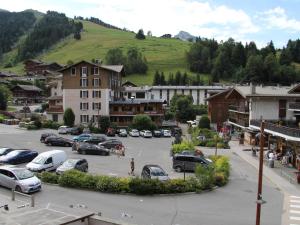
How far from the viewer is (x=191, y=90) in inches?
5433

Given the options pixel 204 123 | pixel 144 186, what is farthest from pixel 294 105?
pixel 144 186

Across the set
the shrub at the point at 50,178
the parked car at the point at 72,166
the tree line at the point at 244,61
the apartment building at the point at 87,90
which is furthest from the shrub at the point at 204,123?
the tree line at the point at 244,61

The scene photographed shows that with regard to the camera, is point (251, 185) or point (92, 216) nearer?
point (92, 216)

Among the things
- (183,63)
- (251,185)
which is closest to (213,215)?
(251,185)

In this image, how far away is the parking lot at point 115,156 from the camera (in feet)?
138

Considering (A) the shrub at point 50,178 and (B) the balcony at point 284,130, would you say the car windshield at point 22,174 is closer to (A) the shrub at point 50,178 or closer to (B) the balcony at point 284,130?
(A) the shrub at point 50,178

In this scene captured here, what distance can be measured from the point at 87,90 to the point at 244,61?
102716mm

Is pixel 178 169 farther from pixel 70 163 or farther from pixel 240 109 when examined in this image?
pixel 240 109

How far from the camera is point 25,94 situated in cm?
14012

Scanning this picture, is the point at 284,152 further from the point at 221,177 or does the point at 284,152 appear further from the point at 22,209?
the point at 22,209

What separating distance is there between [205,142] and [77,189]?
3394 cm

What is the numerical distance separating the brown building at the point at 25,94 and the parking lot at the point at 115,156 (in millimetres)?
57215

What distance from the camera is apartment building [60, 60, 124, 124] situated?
8700cm

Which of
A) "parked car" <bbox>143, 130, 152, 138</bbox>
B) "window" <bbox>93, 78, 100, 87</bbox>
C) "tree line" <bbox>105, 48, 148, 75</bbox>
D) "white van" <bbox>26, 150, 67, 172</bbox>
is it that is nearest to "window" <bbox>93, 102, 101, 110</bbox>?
"window" <bbox>93, 78, 100, 87</bbox>
